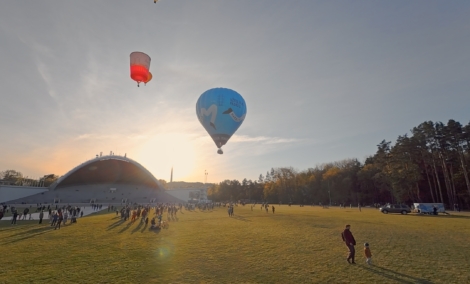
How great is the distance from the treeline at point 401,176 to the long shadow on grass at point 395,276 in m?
48.9

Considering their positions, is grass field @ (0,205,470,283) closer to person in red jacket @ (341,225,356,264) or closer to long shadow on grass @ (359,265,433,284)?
long shadow on grass @ (359,265,433,284)

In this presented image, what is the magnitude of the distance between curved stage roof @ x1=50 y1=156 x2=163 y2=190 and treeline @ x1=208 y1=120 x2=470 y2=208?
56.4 meters

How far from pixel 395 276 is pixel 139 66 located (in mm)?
26366

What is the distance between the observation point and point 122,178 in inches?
4338

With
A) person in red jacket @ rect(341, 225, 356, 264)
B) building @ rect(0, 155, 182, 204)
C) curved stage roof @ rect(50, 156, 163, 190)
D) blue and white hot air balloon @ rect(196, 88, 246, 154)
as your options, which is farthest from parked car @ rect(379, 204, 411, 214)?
curved stage roof @ rect(50, 156, 163, 190)

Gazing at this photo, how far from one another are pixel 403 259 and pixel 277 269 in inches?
251

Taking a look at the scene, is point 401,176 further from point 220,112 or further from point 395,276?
point 395,276

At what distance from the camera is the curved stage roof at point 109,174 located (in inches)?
3701

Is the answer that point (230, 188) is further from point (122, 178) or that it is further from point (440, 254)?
point (440, 254)

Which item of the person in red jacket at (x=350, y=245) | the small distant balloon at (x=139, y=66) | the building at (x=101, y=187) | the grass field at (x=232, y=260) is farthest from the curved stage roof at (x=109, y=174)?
the person in red jacket at (x=350, y=245)

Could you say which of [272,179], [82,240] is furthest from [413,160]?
[272,179]

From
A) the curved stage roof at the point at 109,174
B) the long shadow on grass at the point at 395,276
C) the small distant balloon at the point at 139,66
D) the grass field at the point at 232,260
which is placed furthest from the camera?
the curved stage roof at the point at 109,174

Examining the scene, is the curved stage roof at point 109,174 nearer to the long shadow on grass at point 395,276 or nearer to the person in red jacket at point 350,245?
the person in red jacket at point 350,245

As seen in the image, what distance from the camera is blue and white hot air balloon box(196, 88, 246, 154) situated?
2864cm
